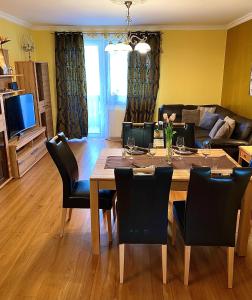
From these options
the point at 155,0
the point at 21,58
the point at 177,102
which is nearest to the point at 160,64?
the point at 177,102

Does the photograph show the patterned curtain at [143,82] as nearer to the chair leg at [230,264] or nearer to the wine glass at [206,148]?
the wine glass at [206,148]

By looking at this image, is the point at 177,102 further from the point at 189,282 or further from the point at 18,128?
the point at 189,282

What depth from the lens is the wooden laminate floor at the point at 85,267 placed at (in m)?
2.04

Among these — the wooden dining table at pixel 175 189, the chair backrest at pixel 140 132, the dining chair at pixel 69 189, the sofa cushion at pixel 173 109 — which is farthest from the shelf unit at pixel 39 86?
the wooden dining table at pixel 175 189

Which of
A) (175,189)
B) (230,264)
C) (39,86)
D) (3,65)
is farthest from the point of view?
(39,86)

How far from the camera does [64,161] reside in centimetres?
254

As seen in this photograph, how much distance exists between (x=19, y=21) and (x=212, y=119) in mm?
4177

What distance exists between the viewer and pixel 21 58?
5.45 m

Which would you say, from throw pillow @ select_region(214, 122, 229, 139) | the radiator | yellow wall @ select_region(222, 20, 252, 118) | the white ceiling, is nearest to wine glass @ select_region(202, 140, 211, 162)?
throw pillow @ select_region(214, 122, 229, 139)

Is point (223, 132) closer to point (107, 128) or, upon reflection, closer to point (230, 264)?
point (230, 264)

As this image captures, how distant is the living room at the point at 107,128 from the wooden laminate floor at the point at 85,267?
10 millimetres

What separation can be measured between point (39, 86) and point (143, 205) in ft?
14.8

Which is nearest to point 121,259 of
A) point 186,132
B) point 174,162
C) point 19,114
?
point 174,162

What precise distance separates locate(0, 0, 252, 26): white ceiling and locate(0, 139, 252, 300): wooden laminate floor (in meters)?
3.02
